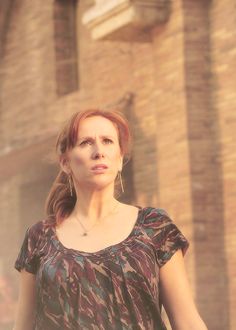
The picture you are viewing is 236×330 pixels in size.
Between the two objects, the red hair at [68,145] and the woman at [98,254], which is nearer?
the woman at [98,254]

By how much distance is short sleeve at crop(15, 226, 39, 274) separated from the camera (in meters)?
4.00

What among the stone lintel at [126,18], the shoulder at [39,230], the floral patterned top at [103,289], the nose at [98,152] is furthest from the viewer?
the stone lintel at [126,18]

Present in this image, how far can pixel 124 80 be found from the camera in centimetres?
1614

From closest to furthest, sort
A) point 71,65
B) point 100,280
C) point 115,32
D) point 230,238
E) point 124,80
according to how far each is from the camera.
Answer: point 100,280 < point 230,238 < point 115,32 < point 124,80 < point 71,65

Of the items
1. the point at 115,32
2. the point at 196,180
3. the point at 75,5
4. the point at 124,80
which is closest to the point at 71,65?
the point at 75,5

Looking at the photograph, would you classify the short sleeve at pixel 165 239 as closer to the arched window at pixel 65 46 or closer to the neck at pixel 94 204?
the neck at pixel 94 204

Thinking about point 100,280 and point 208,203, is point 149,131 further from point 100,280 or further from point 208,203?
point 100,280

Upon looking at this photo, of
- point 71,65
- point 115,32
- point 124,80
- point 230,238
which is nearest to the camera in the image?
point 230,238

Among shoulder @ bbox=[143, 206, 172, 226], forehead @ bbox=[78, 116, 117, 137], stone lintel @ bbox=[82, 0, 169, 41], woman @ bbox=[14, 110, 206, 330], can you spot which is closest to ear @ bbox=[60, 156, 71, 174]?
woman @ bbox=[14, 110, 206, 330]

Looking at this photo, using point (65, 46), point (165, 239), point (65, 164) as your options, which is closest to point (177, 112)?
point (65, 46)

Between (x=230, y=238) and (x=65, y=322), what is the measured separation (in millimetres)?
9961

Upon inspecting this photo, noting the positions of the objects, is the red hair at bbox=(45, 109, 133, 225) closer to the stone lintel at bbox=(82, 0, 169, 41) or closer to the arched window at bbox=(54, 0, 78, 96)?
the stone lintel at bbox=(82, 0, 169, 41)

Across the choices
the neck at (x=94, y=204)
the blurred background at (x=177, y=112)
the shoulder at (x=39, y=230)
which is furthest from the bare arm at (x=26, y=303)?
the blurred background at (x=177, y=112)

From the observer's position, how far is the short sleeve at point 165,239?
3.89 metres
